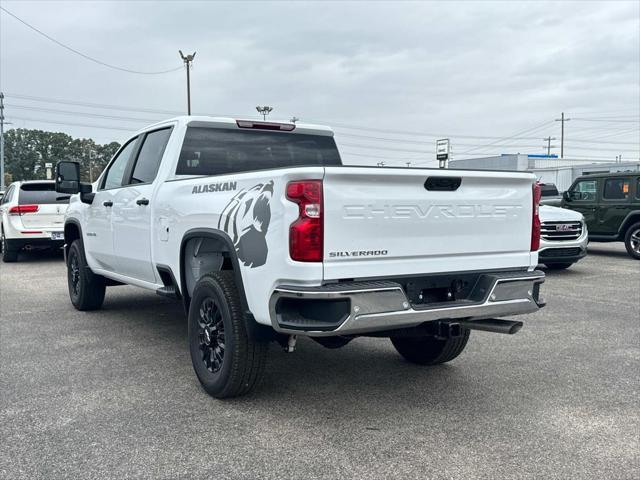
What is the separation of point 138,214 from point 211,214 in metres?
1.57

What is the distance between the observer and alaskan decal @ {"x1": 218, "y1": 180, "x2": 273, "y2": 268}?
11.8ft

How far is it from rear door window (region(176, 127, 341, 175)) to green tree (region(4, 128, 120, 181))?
9586 centimetres

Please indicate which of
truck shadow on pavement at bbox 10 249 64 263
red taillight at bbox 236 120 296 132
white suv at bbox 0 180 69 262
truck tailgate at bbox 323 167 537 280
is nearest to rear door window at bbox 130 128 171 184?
red taillight at bbox 236 120 296 132

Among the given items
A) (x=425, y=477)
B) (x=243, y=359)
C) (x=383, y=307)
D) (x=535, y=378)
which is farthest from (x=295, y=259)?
(x=535, y=378)

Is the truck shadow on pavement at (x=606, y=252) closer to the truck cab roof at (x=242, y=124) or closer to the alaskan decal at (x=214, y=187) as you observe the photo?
the truck cab roof at (x=242, y=124)

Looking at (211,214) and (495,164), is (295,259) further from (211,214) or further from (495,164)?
(495,164)

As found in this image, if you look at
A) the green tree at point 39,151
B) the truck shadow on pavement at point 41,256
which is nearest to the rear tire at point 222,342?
the truck shadow on pavement at point 41,256

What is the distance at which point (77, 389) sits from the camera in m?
4.45

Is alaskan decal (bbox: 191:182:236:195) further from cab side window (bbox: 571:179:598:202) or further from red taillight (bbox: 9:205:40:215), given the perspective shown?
cab side window (bbox: 571:179:598:202)

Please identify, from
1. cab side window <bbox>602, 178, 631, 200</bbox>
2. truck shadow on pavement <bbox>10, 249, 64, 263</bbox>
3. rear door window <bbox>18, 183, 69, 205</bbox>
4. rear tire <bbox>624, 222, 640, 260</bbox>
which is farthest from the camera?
truck shadow on pavement <bbox>10, 249, 64, 263</bbox>

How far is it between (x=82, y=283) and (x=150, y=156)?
231 centimetres

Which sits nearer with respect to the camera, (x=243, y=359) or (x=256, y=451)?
(x=256, y=451)

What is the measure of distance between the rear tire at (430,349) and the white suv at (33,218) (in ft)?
31.3

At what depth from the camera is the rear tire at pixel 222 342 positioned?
3.95 metres
